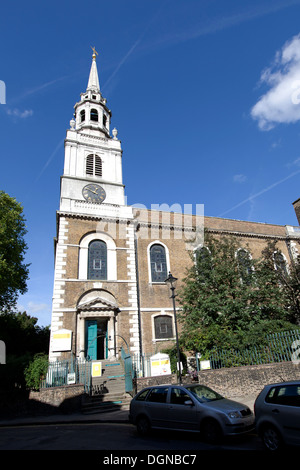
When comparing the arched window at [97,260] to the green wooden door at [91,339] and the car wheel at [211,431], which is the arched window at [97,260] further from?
the car wheel at [211,431]

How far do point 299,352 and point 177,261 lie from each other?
11105 millimetres

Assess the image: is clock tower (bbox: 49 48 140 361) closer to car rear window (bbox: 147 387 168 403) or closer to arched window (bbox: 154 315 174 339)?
arched window (bbox: 154 315 174 339)

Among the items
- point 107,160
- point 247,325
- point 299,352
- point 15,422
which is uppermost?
point 107,160

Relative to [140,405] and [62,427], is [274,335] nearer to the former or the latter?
[140,405]

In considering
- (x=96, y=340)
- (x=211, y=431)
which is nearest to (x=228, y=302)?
(x=96, y=340)

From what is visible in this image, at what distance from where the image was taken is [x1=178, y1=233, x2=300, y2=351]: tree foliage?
1466 cm

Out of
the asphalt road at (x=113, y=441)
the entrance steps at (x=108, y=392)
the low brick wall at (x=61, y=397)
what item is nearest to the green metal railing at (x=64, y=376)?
the low brick wall at (x=61, y=397)

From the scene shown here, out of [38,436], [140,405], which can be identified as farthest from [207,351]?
→ [38,436]

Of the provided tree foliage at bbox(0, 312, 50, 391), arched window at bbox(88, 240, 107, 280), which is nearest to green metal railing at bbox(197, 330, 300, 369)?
arched window at bbox(88, 240, 107, 280)

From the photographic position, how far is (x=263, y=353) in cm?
1292

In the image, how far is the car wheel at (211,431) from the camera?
654 centimetres

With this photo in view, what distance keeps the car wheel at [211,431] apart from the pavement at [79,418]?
3737 millimetres

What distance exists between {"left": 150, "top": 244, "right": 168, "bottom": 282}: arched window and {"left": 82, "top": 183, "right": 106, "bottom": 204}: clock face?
Result: 562 centimetres
